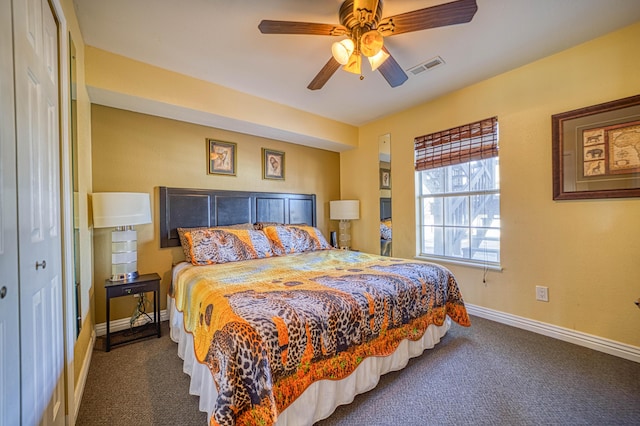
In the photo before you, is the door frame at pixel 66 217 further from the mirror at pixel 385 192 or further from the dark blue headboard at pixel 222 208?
the mirror at pixel 385 192

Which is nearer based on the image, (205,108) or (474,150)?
(205,108)

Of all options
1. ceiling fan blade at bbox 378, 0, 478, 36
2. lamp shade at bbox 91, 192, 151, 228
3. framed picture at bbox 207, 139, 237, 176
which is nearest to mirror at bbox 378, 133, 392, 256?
framed picture at bbox 207, 139, 237, 176

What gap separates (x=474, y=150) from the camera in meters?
2.92

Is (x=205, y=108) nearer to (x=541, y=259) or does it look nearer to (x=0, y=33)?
(x=0, y=33)

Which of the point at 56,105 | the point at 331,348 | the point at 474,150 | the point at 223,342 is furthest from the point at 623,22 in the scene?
the point at 56,105

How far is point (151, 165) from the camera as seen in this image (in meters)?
2.84

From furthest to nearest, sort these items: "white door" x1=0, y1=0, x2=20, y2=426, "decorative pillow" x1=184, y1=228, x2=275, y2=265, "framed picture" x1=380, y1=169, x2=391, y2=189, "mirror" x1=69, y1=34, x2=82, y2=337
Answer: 1. "framed picture" x1=380, y1=169, x2=391, y2=189
2. "decorative pillow" x1=184, y1=228, x2=275, y2=265
3. "mirror" x1=69, y1=34, x2=82, y2=337
4. "white door" x1=0, y1=0, x2=20, y2=426

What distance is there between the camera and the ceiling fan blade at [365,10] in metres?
1.55

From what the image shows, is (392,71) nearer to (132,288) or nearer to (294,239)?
(294,239)

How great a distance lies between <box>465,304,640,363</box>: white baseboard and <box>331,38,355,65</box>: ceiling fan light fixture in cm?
291

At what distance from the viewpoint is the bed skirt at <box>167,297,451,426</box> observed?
1.38 metres

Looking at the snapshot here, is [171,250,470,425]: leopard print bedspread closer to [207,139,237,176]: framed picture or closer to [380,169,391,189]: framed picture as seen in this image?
[207,139,237,176]: framed picture

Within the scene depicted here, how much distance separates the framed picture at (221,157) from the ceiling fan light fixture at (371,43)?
218 centimetres

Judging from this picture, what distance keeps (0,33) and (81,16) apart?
152 centimetres
